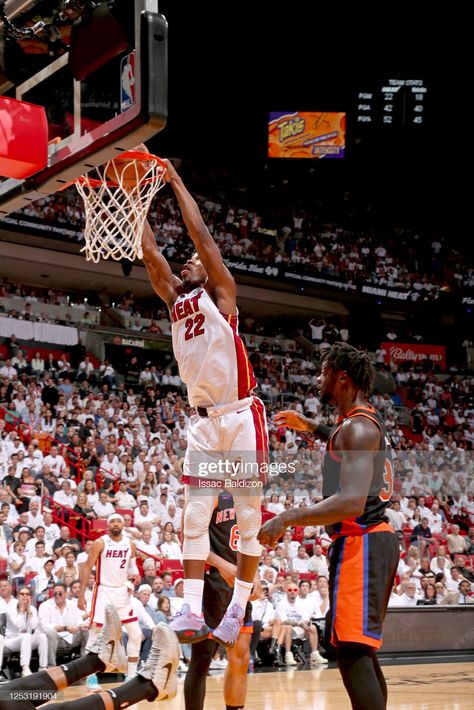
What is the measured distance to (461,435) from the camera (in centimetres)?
2362

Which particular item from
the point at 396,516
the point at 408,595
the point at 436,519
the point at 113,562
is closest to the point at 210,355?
the point at 113,562

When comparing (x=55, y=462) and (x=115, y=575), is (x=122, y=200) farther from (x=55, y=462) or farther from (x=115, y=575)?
(x=55, y=462)

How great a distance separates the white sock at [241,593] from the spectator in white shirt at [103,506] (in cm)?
866

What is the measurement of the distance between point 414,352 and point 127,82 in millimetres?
25312

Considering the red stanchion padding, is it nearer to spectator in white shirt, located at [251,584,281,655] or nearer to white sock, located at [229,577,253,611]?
white sock, located at [229,577,253,611]

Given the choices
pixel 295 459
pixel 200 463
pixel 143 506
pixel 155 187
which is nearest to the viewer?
pixel 200 463

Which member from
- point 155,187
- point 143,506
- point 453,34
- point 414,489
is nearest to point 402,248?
point 453,34

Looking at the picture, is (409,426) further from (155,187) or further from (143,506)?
(155,187)

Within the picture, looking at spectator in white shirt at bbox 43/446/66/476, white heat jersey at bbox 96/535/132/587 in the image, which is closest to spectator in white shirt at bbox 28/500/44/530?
spectator in white shirt at bbox 43/446/66/476

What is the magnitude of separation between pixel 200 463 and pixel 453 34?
22.5 meters

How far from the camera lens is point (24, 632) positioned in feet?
33.3

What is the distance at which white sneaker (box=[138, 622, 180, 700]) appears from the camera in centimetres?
439

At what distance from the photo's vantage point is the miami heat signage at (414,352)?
28.7m

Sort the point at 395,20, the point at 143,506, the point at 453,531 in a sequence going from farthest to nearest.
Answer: the point at 395,20 < the point at 453,531 < the point at 143,506
